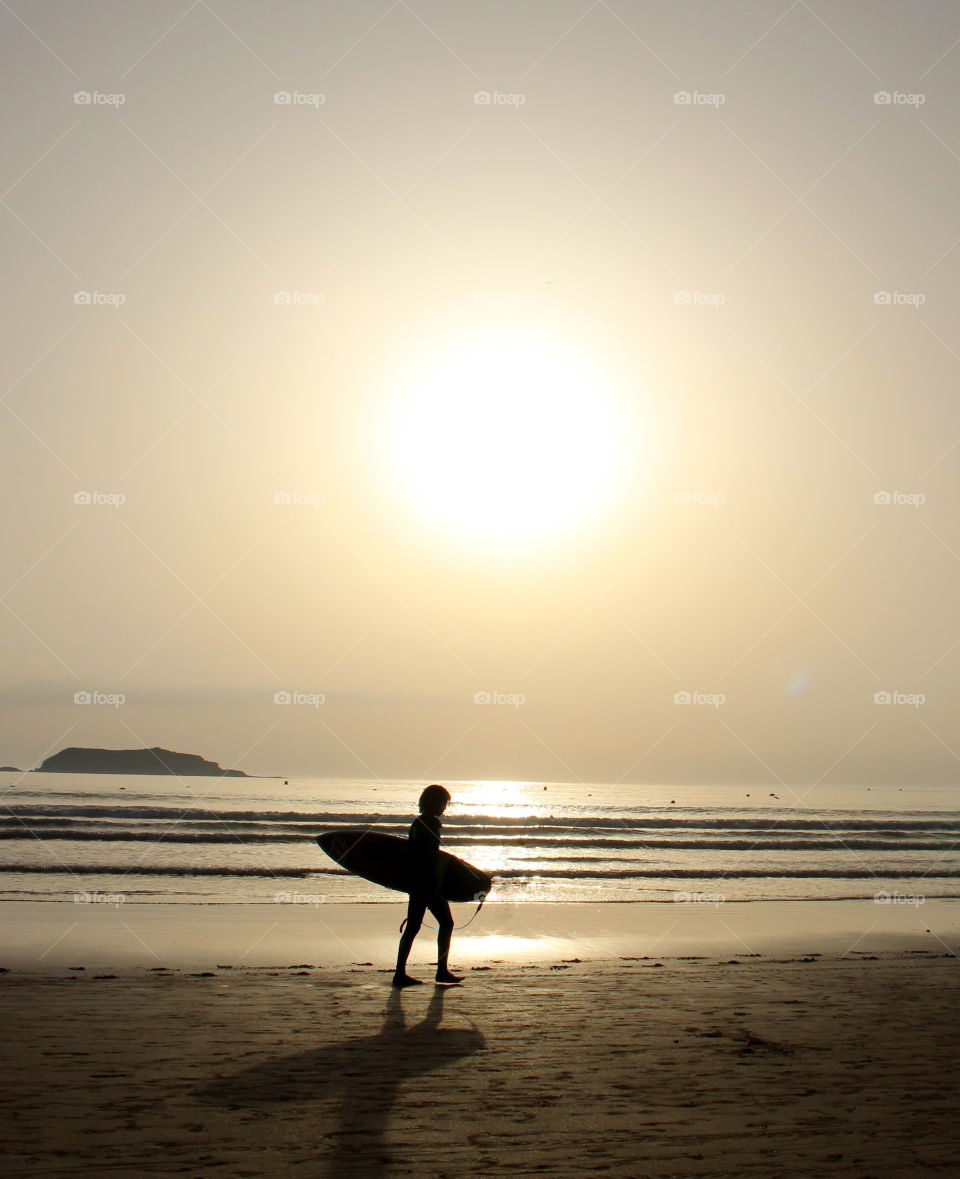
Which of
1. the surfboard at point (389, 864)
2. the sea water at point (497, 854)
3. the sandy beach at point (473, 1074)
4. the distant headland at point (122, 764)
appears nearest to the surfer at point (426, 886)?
the sandy beach at point (473, 1074)

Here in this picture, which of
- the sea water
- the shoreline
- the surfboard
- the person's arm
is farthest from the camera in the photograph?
the sea water

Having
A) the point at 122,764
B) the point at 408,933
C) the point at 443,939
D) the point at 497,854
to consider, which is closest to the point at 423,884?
the point at 408,933

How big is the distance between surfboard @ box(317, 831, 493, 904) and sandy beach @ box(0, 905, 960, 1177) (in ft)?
2.99

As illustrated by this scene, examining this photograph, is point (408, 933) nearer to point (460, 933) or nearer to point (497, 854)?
point (460, 933)

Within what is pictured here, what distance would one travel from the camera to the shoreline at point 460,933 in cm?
1127

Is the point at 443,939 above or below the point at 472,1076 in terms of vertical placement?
above

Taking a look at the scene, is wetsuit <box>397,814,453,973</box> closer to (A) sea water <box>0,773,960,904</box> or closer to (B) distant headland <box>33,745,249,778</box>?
(A) sea water <box>0,773,960,904</box>

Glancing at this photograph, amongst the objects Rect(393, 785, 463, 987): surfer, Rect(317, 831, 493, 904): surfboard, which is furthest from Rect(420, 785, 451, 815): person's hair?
Rect(317, 831, 493, 904): surfboard

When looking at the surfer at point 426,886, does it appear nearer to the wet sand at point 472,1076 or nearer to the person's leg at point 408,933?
the person's leg at point 408,933

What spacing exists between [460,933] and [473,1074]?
7.48 m

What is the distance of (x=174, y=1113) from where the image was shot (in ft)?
16.6

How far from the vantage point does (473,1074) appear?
600cm

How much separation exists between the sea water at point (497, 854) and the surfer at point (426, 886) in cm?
787

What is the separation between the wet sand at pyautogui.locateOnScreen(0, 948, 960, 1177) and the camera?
454 cm
